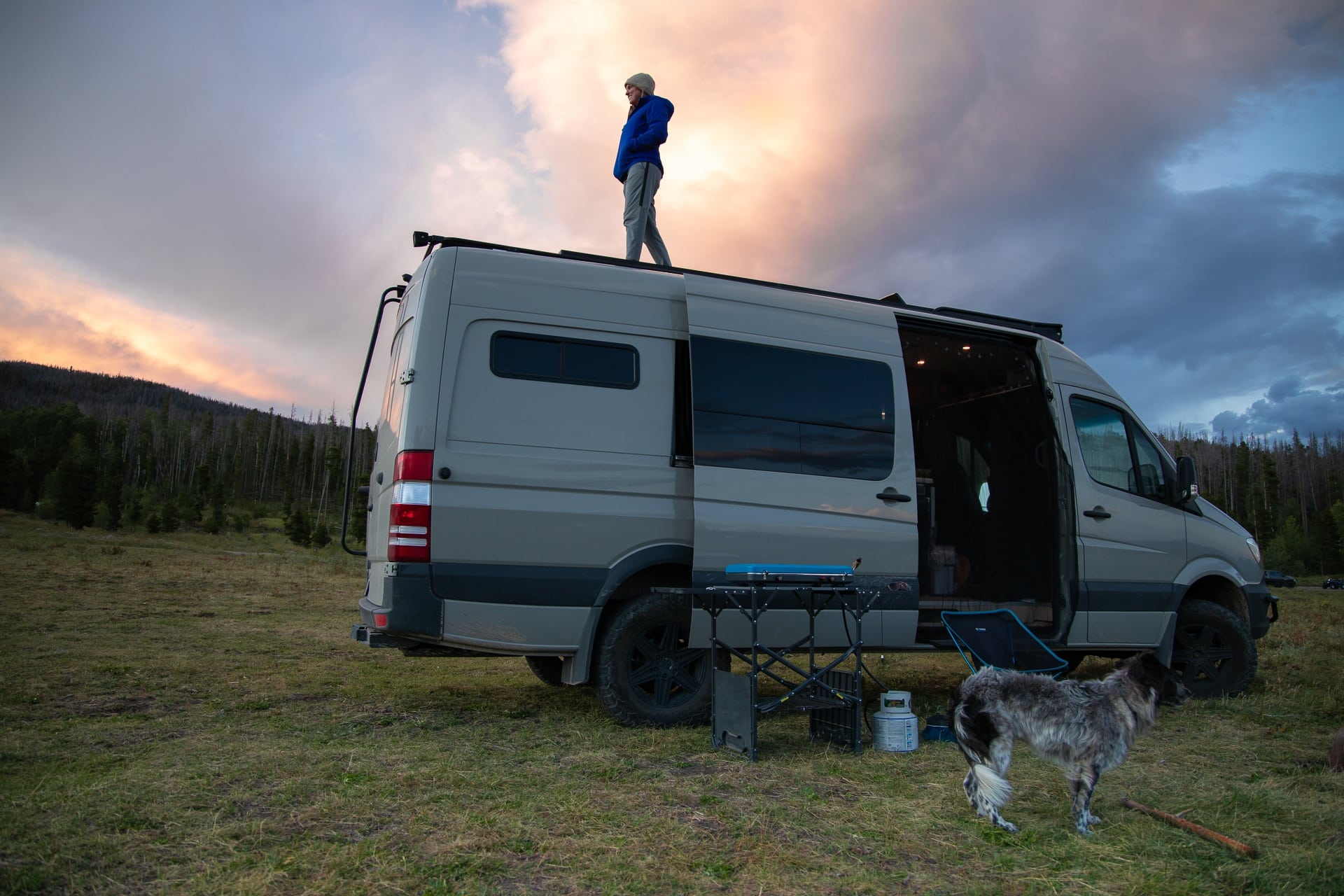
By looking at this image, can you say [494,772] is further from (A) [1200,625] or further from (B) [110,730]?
(A) [1200,625]

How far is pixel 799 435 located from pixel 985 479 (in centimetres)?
299

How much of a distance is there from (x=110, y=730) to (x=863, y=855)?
4.05 meters

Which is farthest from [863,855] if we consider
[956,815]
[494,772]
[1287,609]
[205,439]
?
[205,439]

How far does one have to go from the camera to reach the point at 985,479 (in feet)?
25.0

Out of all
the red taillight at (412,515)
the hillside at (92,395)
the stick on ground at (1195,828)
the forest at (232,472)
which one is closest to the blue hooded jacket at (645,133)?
the red taillight at (412,515)

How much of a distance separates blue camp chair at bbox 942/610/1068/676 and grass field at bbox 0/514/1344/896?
715 mm

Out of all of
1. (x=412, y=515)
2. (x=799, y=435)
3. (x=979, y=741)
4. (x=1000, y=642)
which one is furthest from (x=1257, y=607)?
Result: (x=412, y=515)

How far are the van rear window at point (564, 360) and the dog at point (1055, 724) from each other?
2.64 meters

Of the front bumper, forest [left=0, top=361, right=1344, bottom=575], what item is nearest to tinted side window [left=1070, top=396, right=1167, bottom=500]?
the front bumper

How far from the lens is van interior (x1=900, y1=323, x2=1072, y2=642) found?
21.4 feet

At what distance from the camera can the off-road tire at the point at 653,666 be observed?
4954mm

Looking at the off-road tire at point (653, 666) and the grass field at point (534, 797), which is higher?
the off-road tire at point (653, 666)

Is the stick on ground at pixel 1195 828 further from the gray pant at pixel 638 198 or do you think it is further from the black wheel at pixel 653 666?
the gray pant at pixel 638 198

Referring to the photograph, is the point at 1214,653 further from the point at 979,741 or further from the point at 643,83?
the point at 643,83
